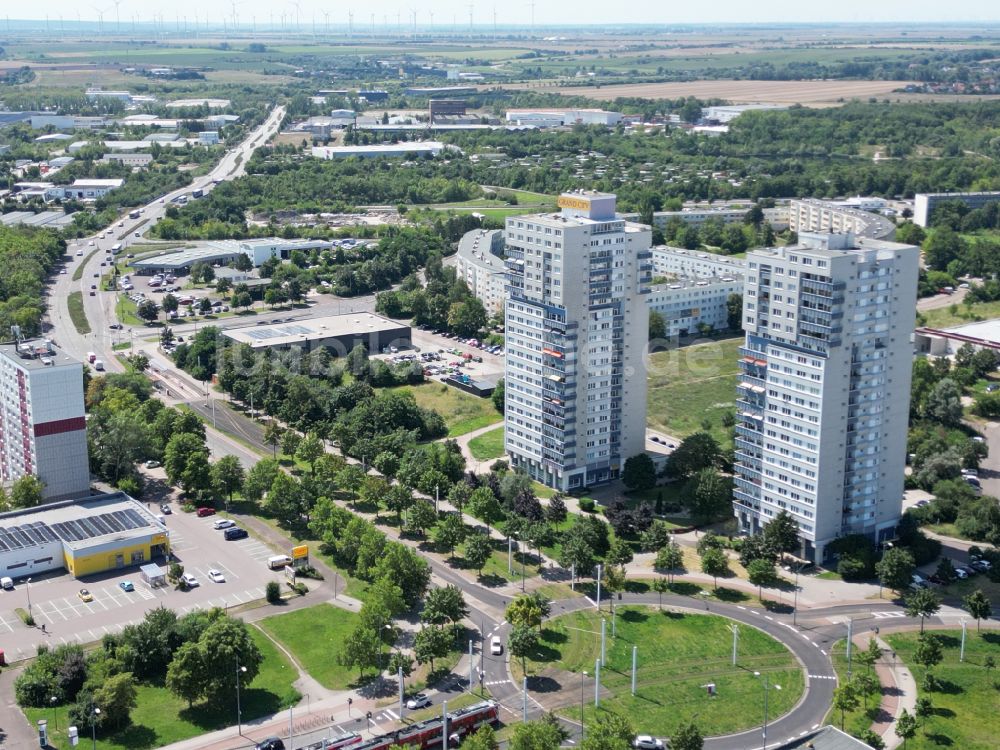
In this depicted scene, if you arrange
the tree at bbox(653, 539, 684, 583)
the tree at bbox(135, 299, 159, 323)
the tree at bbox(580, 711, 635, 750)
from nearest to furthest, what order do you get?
the tree at bbox(580, 711, 635, 750) < the tree at bbox(653, 539, 684, 583) < the tree at bbox(135, 299, 159, 323)

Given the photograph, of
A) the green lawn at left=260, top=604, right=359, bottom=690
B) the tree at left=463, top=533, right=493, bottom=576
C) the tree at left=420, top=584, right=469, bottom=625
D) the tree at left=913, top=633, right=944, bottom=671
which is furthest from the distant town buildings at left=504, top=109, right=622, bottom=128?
the tree at left=913, top=633, right=944, bottom=671

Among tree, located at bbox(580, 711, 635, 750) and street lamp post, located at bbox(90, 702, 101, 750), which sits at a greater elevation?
tree, located at bbox(580, 711, 635, 750)

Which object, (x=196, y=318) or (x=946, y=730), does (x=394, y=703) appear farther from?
(x=196, y=318)

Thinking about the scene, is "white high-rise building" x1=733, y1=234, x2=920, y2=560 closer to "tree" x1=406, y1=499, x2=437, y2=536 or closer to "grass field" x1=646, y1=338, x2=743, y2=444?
"grass field" x1=646, y1=338, x2=743, y2=444

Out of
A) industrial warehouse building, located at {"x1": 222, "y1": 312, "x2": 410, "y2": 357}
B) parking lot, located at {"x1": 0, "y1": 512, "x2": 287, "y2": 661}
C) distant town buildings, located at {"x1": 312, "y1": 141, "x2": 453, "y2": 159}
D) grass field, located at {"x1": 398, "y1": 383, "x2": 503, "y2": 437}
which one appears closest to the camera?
parking lot, located at {"x1": 0, "y1": 512, "x2": 287, "y2": 661}

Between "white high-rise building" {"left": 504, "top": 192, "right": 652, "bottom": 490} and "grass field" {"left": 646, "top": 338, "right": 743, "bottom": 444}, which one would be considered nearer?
"white high-rise building" {"left": 504, "top": 192, "right": 652, "bottom": 490}

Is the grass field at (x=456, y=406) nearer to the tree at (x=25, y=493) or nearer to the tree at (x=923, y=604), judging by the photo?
the tree at (x=25, y=493)

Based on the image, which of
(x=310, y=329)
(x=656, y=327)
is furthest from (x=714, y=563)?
(x=310, y=329)

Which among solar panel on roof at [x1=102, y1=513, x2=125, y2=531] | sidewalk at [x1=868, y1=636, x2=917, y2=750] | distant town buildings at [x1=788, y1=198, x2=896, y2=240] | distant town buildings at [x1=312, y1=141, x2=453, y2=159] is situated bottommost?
sidewalk at [x1=868, y1=636, x2=917, y2=750]
